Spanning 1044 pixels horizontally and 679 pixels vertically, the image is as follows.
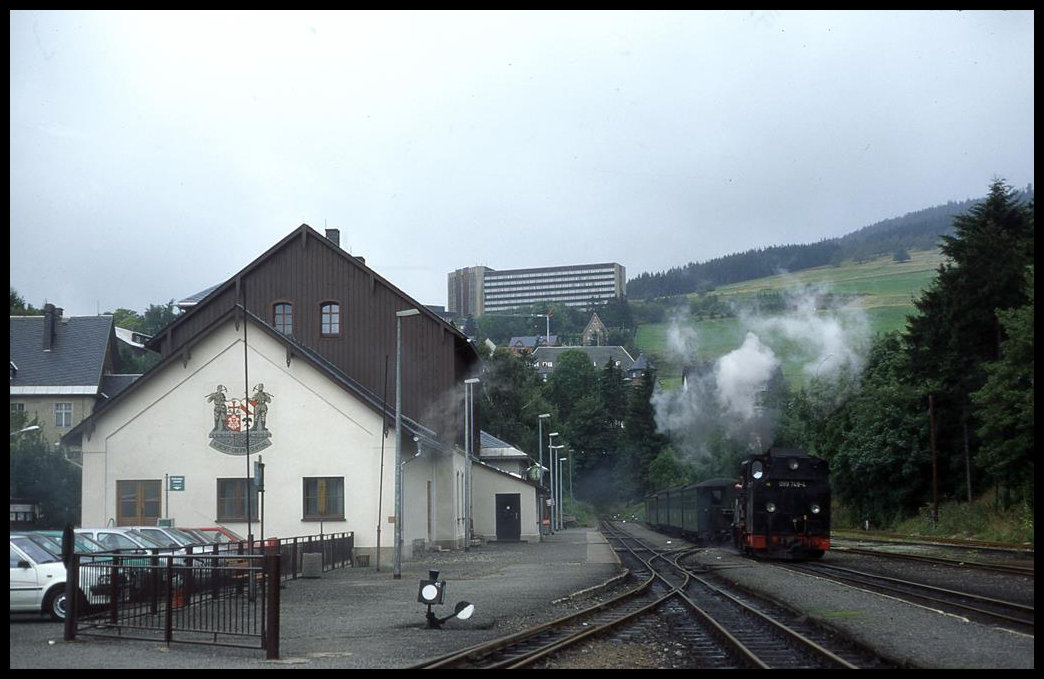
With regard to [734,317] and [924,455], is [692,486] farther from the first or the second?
[734,317]

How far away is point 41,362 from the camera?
46531 millimetres

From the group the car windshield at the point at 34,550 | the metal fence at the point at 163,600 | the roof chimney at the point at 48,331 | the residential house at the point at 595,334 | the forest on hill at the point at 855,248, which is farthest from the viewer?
the residential house at the point at 595,334

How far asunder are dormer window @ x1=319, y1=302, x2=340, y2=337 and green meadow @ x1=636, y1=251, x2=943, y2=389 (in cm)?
2035

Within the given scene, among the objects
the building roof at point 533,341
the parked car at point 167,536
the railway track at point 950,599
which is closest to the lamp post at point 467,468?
the parked car at point 167,536

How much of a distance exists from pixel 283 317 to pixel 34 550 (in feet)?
82.3

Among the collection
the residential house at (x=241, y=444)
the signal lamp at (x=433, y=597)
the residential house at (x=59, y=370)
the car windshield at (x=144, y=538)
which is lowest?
the signal lamp at (x=433, y=597)

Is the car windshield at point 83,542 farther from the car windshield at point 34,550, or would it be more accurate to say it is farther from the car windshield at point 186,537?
the car windshield at point 186,537

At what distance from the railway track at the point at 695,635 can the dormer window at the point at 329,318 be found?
69.9 ft

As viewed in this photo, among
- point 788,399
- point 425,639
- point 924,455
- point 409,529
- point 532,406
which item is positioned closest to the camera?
point 425,639

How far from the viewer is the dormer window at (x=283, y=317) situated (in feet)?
134

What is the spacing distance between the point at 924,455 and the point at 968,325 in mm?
6364

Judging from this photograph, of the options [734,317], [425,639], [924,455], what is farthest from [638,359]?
[425,639]

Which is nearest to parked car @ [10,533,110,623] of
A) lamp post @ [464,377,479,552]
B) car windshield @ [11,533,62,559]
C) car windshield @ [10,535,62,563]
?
car windshield @ [10,535,62,563]

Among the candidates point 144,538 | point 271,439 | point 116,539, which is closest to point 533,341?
point 271,439
